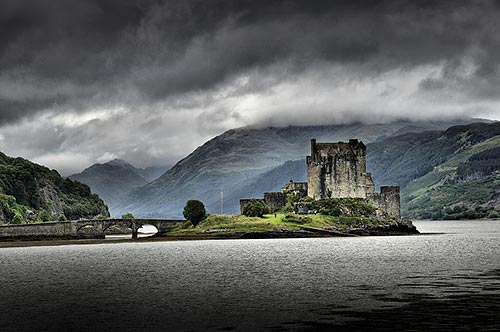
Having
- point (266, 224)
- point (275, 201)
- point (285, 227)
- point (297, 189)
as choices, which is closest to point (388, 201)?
point (297, 189)

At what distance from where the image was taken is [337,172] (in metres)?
174

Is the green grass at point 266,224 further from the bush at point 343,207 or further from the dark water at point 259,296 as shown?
the dark water at point 259,296

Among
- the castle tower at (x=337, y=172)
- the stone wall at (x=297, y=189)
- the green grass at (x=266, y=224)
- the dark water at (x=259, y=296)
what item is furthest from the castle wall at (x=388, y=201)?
the dark water at (x=259, y=296)

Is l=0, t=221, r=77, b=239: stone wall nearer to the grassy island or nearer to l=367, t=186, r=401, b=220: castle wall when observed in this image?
the grassy island

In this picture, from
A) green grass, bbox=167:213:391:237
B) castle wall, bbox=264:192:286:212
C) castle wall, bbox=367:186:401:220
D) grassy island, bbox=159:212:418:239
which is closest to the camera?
grassy island, bbox=159:212:418:239

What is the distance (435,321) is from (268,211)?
454ft

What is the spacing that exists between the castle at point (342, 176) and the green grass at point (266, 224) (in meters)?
9.27

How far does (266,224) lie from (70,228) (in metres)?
59.3

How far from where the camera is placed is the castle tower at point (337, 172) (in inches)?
6836

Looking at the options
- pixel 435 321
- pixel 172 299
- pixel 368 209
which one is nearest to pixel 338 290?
pixel 172 299

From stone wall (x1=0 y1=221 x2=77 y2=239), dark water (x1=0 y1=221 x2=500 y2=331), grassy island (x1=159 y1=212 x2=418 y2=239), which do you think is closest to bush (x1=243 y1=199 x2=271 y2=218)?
grassy island (x1=159 y1=212 x2=418 y2=239)

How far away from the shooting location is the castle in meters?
174

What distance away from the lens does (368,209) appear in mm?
167125

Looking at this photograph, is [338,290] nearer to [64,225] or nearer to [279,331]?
[279,331]
